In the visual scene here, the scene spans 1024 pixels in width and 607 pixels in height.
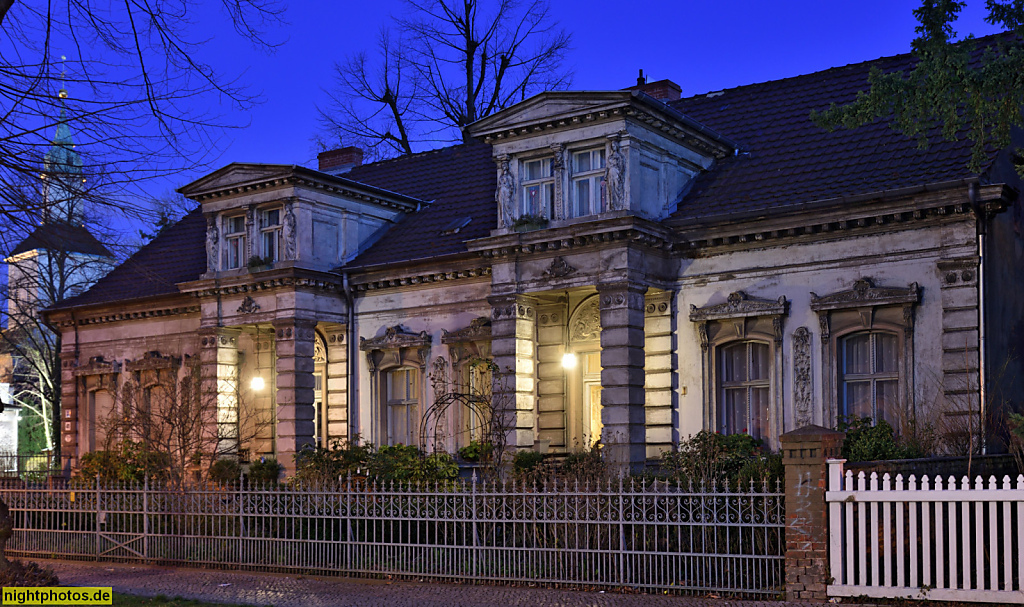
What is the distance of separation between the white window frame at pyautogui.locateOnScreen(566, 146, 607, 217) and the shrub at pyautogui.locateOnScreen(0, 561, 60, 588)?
40.6 feet

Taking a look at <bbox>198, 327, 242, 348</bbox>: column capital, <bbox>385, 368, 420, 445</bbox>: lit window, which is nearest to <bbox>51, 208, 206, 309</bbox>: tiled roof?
<bbox>198, 327, 242, 348</bbox>: column capital

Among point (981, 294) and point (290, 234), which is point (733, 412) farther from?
point (290, 234)

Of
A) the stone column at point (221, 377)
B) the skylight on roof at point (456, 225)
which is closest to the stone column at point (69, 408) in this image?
the stone column at point (221, 377)

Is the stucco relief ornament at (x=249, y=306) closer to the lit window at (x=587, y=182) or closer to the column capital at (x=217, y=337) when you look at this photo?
the column capital at (x=217, y=337)

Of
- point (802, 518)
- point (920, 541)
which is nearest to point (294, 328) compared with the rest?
point (802, 518)

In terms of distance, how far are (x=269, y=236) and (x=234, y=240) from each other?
1193 millimetres

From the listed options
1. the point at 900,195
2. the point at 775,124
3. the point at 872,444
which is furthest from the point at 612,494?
the point at 775,124

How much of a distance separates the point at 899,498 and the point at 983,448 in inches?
255

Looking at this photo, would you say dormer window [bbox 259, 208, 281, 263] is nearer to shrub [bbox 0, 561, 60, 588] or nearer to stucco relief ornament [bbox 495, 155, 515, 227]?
stucco relief ornament [bbox 495, 155, 515, 227]

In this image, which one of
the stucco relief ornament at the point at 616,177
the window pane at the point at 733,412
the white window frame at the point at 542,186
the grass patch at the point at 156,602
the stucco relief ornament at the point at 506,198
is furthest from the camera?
the stucco relief ornament at the point at 506,198

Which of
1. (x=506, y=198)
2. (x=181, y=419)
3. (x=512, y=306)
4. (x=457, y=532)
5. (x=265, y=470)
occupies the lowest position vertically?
(x=265, y=470)

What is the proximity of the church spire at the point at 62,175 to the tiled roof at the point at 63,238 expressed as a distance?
0.28 feet

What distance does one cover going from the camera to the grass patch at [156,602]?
43.3 ft

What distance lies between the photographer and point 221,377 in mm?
27328
